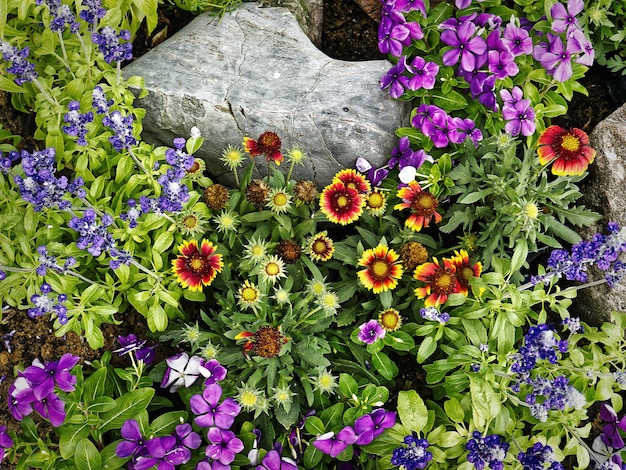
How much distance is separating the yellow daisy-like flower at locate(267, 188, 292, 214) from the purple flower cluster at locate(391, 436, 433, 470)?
1055 millimetres

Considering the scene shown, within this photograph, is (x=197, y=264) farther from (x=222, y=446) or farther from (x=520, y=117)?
(x=520, y=117)

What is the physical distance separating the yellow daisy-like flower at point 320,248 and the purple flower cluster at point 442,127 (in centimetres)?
72

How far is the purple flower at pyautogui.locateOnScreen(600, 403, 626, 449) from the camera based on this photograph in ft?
8.34

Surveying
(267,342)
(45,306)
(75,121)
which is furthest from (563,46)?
(45,306)

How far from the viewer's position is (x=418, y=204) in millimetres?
2686

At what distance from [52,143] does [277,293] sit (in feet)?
3.89

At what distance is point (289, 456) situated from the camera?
2.70 meters

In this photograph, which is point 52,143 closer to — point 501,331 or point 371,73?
point 371,73

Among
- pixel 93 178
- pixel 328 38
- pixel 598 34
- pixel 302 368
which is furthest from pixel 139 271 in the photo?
pixel 598 34

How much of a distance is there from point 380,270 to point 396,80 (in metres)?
0.98

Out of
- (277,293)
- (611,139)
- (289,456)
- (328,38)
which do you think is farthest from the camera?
(328,38)

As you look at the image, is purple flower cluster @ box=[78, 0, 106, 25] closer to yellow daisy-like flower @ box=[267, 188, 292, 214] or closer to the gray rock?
the gray rock

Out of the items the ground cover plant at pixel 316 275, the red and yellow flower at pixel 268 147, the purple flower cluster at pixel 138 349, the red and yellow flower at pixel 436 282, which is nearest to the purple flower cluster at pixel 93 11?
the ground cover plant at pixel 316 275

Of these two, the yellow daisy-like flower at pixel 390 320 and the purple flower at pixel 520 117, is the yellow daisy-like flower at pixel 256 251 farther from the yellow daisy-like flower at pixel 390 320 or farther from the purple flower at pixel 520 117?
the purple flower at pixel 520 117
